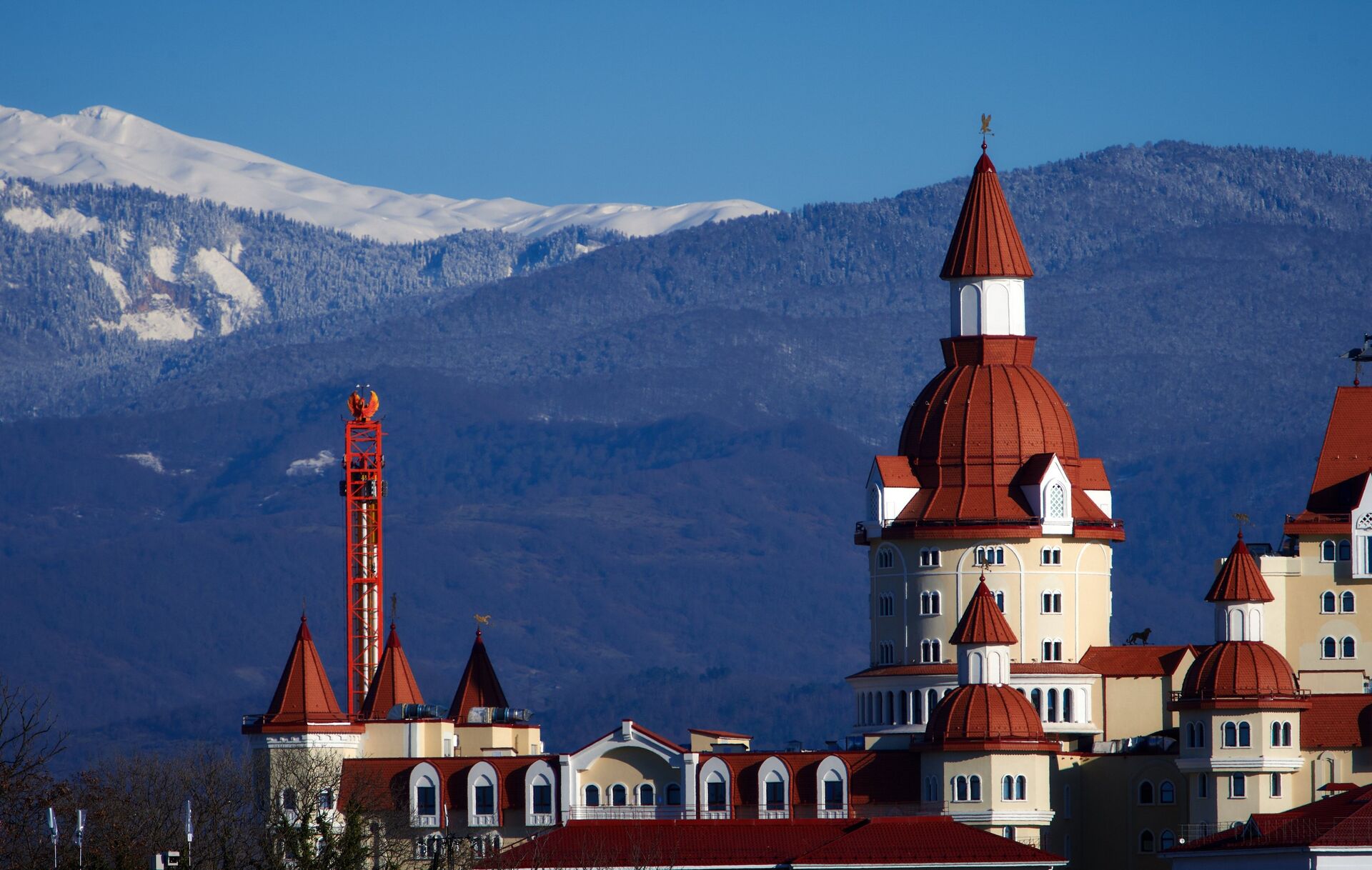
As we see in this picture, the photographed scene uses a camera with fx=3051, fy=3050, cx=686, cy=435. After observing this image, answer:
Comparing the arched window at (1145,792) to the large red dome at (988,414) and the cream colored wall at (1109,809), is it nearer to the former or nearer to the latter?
the cream colored wall at (1109,809)

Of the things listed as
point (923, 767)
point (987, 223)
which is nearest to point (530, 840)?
point (923, 767)

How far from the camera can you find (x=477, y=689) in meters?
130

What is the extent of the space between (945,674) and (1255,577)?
14854 millimetres

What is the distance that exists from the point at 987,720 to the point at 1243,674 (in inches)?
380

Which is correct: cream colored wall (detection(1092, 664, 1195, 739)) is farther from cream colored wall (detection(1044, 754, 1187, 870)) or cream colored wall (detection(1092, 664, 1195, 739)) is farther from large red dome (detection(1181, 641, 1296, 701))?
large red dome (detection(1181, 641, 1296, 701))

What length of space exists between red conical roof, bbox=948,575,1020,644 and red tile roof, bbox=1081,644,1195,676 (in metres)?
8.82

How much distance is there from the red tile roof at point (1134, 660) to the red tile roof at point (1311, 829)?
1590cm

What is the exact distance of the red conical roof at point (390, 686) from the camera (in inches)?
5015

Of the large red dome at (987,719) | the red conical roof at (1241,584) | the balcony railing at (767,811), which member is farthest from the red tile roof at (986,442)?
the balcony railing at (767,811)

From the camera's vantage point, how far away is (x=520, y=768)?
393ft

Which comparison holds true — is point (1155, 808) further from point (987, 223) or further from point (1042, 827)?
point (987, 223)

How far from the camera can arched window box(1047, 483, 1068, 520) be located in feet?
414

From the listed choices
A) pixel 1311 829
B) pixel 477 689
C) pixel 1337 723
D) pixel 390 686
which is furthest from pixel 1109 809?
pixel 390 686

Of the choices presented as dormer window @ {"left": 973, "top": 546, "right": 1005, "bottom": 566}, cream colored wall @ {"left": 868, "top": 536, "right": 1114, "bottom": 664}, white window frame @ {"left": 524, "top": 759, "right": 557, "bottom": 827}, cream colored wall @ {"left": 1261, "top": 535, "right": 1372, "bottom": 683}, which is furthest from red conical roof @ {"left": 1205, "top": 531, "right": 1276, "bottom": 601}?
white window frame @ {"left": 524, "top": 759, "right": 557, "bottom": 827}
